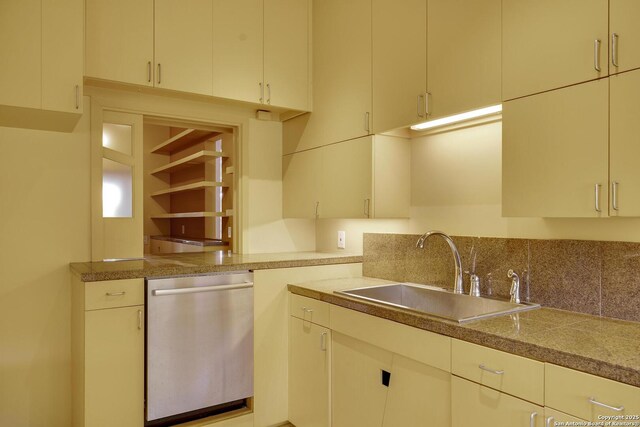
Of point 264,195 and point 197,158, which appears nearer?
point 264,195

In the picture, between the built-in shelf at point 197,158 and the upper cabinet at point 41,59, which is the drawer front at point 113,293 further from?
the built-in shelf at point 197,158

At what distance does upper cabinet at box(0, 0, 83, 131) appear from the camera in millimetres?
1930

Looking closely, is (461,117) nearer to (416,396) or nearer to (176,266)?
(416,396)

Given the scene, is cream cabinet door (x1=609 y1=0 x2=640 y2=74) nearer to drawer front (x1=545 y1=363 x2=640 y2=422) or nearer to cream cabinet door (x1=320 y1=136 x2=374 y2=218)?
drawer front (x1=545 y1=363 x2=640 y2=422)

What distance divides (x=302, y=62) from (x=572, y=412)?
2.54 m

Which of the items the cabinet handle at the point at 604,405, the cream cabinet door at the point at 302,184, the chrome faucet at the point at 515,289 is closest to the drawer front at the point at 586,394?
the cabinet handle at the point at 604,405

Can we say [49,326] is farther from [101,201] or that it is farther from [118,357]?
[101,201]

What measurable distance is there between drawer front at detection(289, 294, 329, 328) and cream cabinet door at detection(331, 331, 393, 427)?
112mm

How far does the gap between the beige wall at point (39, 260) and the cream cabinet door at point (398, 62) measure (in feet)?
5.61

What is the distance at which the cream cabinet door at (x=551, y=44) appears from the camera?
1473mm

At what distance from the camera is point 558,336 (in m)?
1.40

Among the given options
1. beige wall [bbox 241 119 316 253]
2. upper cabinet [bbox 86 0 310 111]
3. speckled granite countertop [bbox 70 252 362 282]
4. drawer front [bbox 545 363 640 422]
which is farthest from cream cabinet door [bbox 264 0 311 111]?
drawer front [bbox 545 363 640 422]

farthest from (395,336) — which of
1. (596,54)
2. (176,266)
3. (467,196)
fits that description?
(596,54)

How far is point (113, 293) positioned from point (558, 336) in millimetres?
1908
